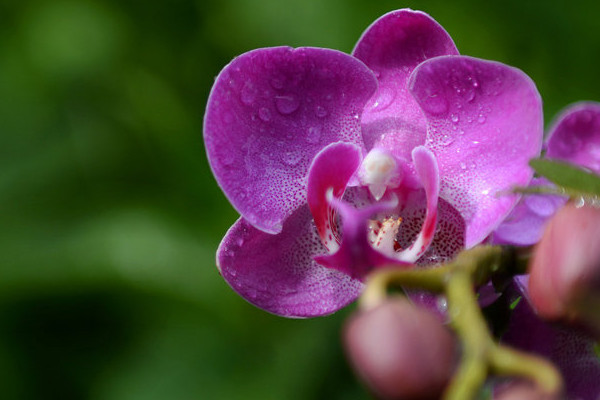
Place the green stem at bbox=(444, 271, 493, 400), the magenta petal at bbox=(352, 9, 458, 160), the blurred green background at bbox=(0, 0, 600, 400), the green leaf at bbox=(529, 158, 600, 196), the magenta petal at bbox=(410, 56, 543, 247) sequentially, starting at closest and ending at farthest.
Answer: the green stem at bbox=(444, 271, 493, 400), the green leaf at bbox=(529, 158, 600, 196), the magenta petal at bbox=(410, 56, 543, 247), the magenta petal at bbox=(352, 9, 458, 160), the blurred green background at bbox=(0, 0, 600, 400)

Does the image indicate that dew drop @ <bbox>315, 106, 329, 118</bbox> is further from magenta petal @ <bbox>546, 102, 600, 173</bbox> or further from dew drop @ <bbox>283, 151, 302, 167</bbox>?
magenta petal @ <bbox>546, 102, 600, 173</bbox>

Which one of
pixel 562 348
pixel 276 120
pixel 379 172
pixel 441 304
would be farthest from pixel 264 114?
pixel 562 348

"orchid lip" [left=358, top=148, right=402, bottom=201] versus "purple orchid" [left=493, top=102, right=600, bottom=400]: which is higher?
"orchid lip" [left=358, top=148, right=402, bottom=201]

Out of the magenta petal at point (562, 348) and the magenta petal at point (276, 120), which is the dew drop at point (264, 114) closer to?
the magenta petal at point (276, 120)

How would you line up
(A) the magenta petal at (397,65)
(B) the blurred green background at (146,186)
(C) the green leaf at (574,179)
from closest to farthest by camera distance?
(C) the green leaf at (574,179) → (A) the magenta petal at (397,65) → (B) the blurred green background at (146,186)

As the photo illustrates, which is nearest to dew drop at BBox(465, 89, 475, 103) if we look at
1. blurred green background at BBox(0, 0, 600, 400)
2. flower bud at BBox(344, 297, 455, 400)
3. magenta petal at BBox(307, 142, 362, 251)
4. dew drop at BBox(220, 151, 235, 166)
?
magenta petal at BBox(307, 142, 362, 251)

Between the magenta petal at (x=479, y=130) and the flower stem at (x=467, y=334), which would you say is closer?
the flower stem at (x=467, y=334)

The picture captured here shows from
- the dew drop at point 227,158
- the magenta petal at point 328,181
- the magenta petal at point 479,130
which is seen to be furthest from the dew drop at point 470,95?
the dew drop at point 227,158
